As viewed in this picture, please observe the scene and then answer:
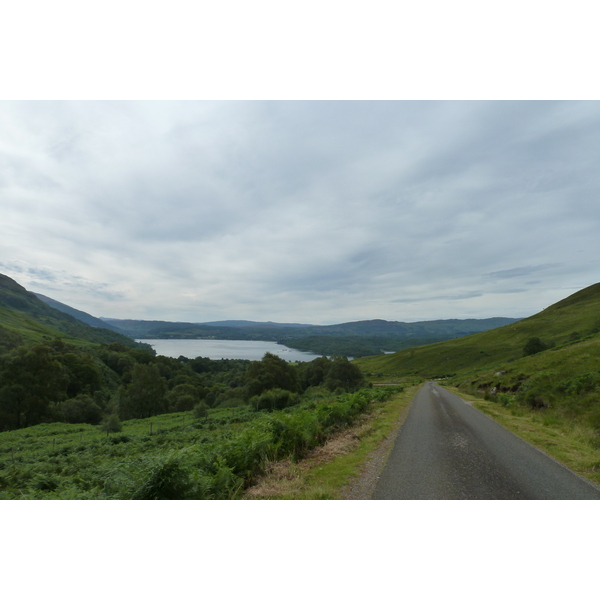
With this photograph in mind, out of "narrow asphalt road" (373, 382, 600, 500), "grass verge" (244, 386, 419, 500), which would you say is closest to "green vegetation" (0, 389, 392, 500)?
"grass verge" (244, 386, 419, 500)

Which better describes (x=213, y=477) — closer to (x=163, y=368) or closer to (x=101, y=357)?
(x=163, y=368)

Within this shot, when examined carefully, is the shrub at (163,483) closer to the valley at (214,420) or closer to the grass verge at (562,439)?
the valley at (214,420)

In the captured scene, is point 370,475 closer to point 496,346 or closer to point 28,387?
point 28,387

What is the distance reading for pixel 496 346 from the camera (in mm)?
107938

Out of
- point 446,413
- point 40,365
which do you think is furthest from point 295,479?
point 40,365

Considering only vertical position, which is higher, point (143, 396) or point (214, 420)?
point (214, 420)

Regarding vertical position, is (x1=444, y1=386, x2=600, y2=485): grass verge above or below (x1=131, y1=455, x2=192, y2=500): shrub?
below

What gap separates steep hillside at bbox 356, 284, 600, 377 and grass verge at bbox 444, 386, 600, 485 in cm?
7702

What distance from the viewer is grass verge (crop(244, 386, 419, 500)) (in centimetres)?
692

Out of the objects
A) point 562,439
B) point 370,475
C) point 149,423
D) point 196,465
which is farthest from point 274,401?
point 370,475

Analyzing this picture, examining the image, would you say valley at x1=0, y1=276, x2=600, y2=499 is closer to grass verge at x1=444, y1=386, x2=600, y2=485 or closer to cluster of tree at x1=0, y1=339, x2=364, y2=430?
grass verge at x1=444, y1=386, x2=600, y2=485

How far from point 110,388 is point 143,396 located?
1392 inches

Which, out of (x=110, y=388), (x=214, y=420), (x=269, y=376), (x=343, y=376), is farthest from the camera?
(x=110, y=388)

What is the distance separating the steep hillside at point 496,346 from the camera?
91525 mm
